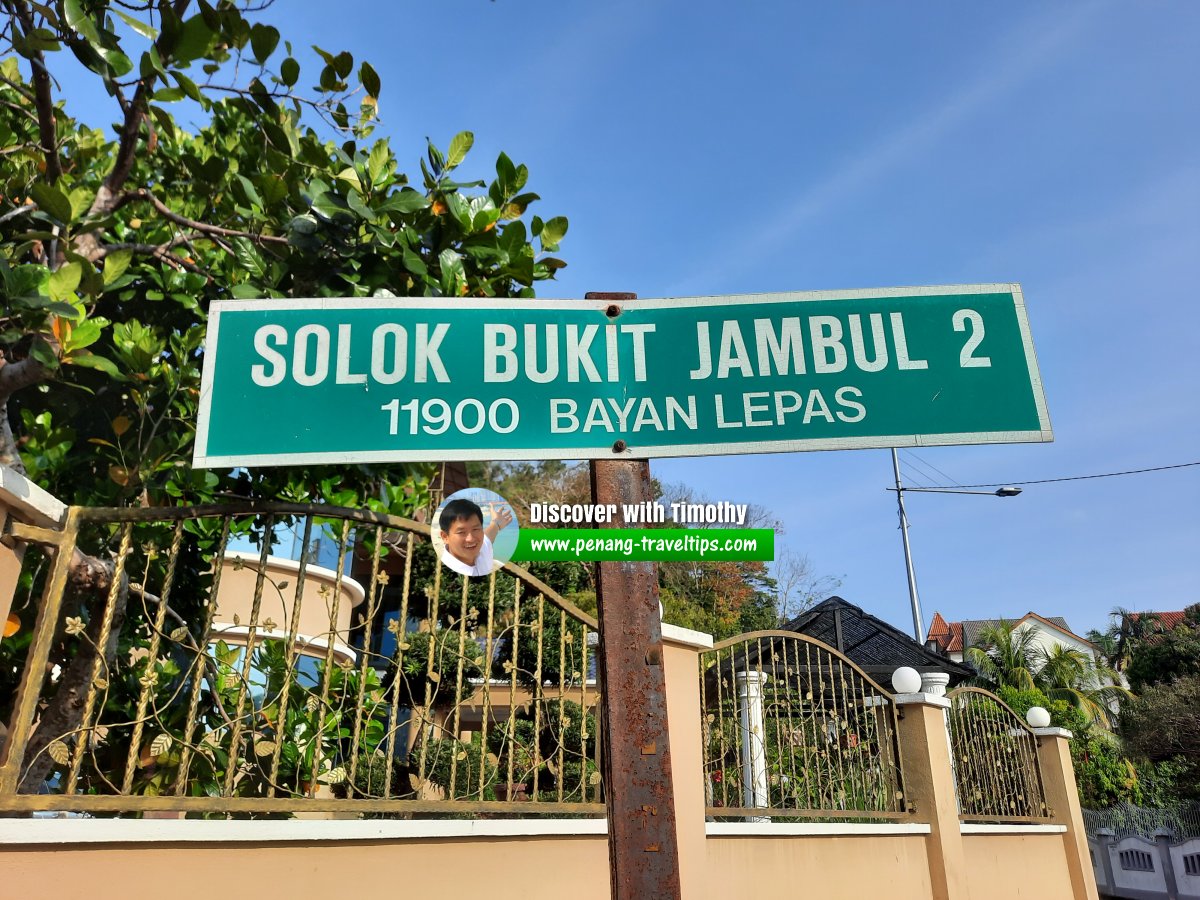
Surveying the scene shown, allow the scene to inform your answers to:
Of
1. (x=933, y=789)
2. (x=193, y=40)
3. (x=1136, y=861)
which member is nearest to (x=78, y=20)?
(x=193, y=40)

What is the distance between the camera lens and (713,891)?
4621 millimetres

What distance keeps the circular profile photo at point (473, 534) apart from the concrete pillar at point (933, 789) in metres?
6.20

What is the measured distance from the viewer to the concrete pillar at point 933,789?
6727 mm

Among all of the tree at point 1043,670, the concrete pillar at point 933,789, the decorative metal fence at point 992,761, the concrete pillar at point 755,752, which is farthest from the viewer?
the tree at point 1043,670

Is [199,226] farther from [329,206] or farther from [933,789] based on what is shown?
[933,789]

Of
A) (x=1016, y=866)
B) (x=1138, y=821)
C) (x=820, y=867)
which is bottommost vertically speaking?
(x=1138, y=821)

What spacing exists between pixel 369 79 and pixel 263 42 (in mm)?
607

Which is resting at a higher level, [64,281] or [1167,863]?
[64,281]

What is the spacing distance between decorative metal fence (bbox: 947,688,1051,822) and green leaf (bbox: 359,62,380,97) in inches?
271

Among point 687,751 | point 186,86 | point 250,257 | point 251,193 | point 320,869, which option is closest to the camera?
point 320,869

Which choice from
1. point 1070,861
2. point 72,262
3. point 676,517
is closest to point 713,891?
point 676,517

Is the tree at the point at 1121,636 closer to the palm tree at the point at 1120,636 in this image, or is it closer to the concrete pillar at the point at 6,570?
the palm tree at the point at 1120,636

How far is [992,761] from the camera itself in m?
8.53

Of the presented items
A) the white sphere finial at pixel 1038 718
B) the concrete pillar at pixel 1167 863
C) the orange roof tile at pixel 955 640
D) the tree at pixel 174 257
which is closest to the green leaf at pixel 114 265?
the tree at pixel 174 257
